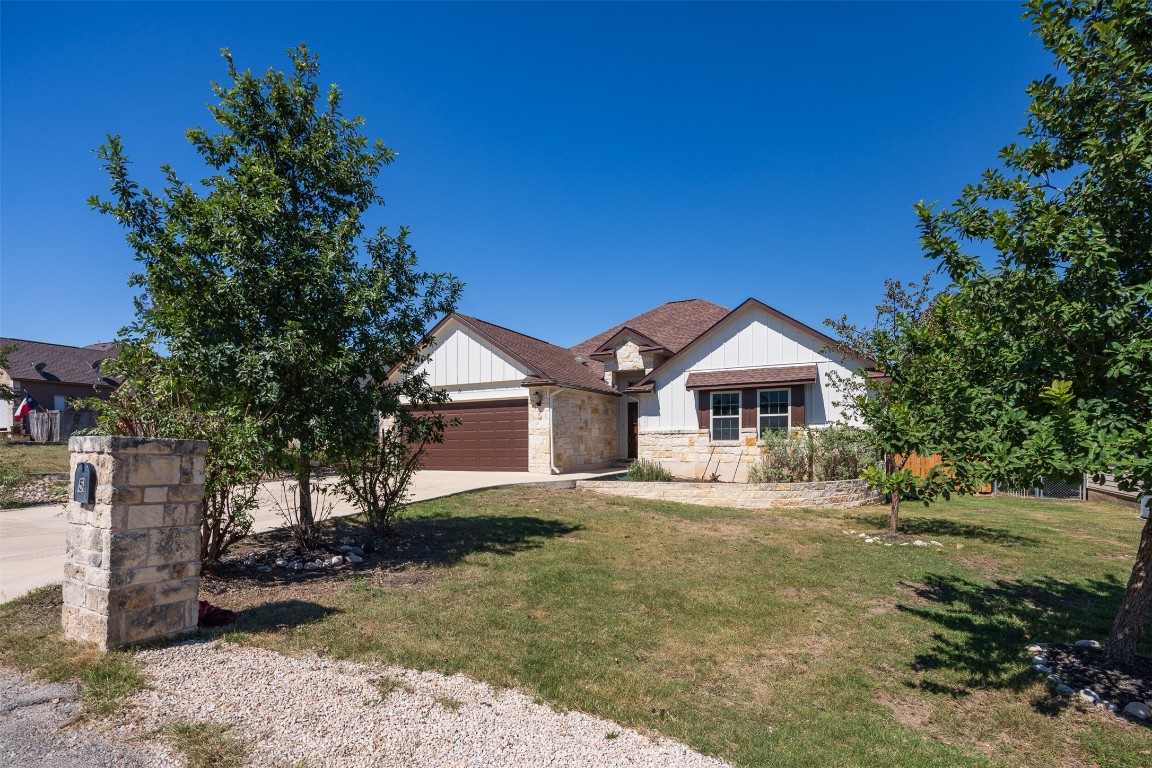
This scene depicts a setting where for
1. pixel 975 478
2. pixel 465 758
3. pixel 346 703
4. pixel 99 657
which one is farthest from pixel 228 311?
pixel 975 478

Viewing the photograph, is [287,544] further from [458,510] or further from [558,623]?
[558,623]

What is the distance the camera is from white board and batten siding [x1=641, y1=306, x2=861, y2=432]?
16.9 meters

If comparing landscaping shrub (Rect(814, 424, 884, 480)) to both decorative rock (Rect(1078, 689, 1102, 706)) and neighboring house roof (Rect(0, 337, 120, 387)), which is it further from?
neighboring house roof (Rect(0, 337, 120, 387))

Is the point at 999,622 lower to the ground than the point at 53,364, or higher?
lower

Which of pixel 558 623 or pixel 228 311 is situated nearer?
pixel 558 623

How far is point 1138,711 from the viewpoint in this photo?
167 inches

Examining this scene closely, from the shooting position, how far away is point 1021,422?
3.89 meters

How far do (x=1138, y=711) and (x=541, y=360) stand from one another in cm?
1677

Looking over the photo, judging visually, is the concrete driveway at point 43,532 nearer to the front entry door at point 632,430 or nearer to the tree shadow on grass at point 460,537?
the tree shadow on grass at point 460,537

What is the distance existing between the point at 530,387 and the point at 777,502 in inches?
320

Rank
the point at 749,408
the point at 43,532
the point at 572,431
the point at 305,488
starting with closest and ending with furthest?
the point at 305,488
the point at 43,532
the point at 749,408
the point at 572,431

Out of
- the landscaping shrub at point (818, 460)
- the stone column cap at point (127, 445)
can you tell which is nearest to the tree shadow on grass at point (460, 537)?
the stone column cap at point (127, 445)

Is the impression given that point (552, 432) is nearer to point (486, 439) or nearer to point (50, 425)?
point (486, 439)

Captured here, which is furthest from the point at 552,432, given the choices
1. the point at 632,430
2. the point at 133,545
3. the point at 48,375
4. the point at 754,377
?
the point at 48,375
